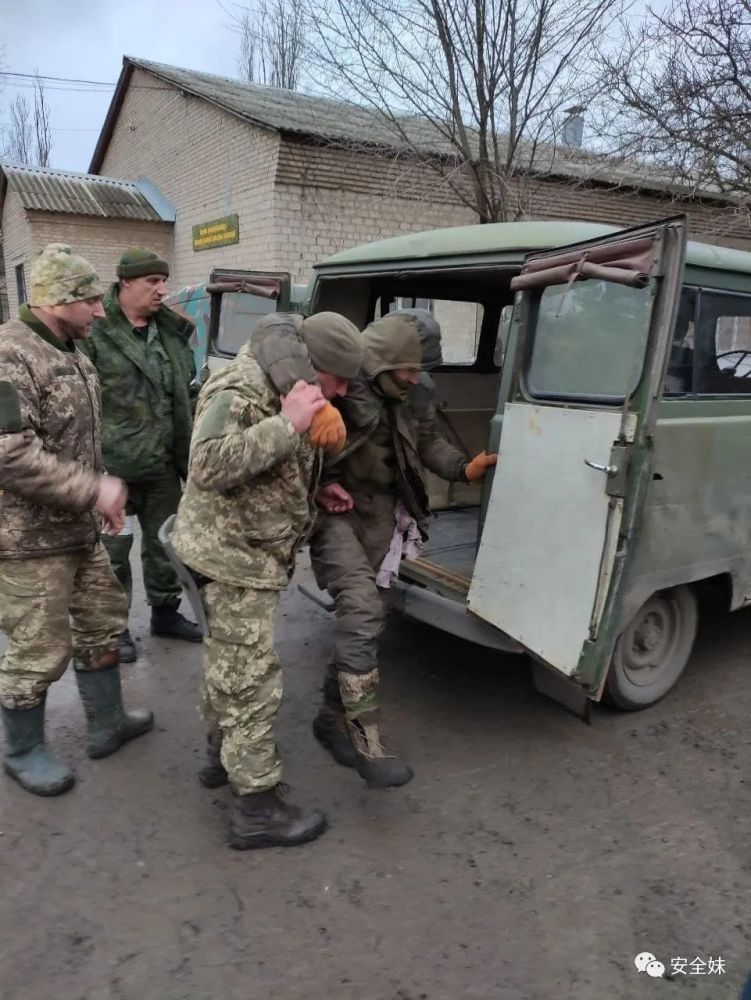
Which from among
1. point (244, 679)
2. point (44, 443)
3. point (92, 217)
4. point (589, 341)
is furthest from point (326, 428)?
point (92, 217)

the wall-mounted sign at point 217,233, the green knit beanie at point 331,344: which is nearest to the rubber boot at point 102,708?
the green knit beanie at point 331,344

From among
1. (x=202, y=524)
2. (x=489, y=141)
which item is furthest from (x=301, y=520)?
(x=489, y=141)

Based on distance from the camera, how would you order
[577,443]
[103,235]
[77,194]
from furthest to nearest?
[77,194] → [103,235] → [577,443]

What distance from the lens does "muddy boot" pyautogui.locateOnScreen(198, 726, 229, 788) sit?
2.85 metres

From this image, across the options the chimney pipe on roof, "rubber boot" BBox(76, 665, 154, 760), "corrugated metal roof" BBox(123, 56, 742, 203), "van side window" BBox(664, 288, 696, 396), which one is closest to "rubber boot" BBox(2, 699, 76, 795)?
"rubber boot" BBox(76, 665, 154, 760)

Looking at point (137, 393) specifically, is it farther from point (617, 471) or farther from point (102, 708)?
point (617, 471)

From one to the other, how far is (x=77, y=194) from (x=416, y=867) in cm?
1638

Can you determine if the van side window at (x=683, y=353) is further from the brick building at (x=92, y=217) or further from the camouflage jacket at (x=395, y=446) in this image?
the brick building at (x=92, y=217)

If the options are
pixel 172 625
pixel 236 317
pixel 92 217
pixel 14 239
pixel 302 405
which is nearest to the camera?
pixel 302 405

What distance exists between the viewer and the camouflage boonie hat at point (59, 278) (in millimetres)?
2695

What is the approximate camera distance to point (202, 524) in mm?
2506

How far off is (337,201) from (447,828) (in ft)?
32.2

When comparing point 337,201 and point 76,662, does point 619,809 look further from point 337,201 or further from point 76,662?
point 337,201

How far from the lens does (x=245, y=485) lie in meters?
2.43
